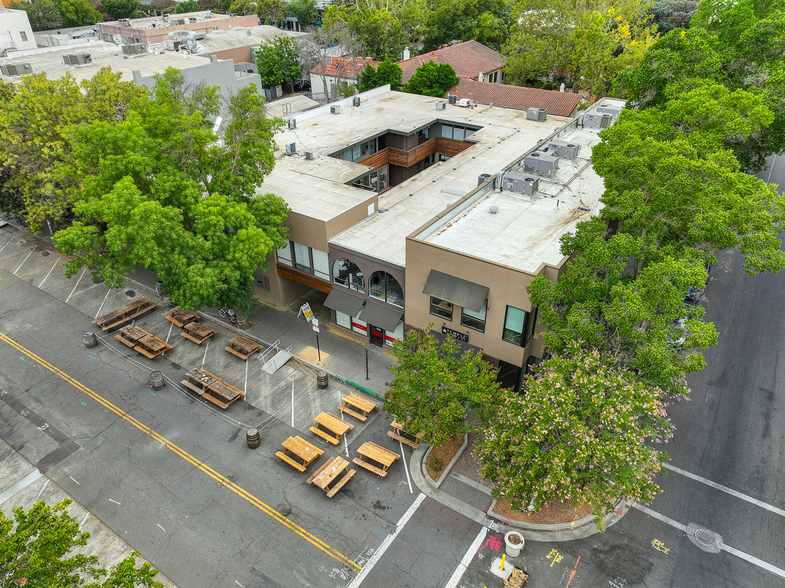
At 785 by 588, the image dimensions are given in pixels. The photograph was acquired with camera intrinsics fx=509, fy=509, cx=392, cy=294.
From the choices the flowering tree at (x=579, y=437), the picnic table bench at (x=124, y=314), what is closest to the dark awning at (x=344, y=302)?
the flowering tree at (x=579, y=437)

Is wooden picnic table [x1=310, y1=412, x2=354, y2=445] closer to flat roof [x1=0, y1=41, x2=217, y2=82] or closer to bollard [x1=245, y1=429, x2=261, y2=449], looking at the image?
bollard [x1=245, y1=429, x2=261, y2=449]

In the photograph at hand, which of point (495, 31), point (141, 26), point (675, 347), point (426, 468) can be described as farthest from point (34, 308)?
point (495, 31)

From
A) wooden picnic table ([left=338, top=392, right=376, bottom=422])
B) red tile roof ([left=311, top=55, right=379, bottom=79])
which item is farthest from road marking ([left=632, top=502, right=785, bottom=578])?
red tile roof ([left=311, top=55, right=379, bottom=79])

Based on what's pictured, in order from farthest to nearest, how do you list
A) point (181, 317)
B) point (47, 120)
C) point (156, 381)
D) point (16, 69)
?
point (16, 69)
point (47, 120)
point (181, 317)
point (156, 381)

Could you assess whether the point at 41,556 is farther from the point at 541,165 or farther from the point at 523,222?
the point at 541,165

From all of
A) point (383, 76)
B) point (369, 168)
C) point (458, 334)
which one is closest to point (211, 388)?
point (458, 334)

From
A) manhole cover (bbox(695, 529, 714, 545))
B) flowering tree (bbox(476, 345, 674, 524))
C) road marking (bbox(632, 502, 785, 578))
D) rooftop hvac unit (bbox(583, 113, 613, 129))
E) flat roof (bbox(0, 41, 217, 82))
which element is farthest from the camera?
flat roof (bbox(0, 41, 217, 82))
